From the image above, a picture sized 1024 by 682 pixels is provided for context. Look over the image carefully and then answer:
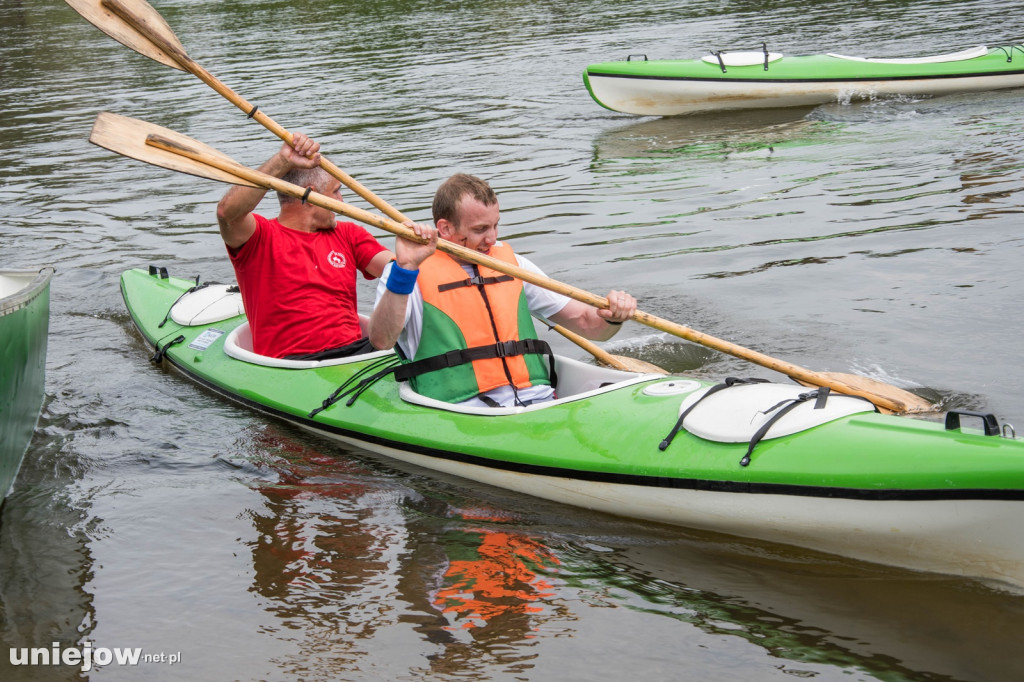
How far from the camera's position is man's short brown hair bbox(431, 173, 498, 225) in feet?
13.3

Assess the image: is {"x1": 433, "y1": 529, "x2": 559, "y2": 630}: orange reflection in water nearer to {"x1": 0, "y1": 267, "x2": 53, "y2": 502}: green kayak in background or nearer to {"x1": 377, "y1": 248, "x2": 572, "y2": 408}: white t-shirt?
{"x1": 377, "y1": 248, "x2": 572, "y2": 408}: white t-shirt

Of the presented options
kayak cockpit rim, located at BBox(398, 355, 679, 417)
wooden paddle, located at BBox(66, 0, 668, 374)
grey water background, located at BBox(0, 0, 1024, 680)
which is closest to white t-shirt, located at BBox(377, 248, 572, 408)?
kayak cockpit rim, located at BBox(398, 355, 679, 417)

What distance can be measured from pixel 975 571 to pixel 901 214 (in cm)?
481

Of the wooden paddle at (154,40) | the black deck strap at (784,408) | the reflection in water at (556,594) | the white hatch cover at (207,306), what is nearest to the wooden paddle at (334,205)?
the wooden paddle at (154,40)

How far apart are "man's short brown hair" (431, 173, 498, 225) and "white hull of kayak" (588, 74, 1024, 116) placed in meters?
8.04

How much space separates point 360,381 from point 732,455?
1.88 m

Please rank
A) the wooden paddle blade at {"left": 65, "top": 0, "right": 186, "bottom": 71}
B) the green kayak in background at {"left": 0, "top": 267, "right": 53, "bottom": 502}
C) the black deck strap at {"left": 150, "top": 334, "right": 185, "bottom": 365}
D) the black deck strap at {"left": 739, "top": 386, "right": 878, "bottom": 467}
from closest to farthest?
the black deck strap at {"left": 739, "top": 386, "right": 878, "bottom": 467} < the green kayak in background at {"left": 0, "top": 267, "right": 53, "bottom": 502} < the wooden paddle blade at {"left": 65, "top": 0, "right": 186, "bottom": 71} < the black deck strap at {"left": 150, "top": 334, "right": 185, "bottom": 365}

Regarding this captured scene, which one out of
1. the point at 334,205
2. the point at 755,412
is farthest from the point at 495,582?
the point at 334,205

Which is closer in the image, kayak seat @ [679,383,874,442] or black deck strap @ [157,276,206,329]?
kayak seat @ [679,383,874,442]

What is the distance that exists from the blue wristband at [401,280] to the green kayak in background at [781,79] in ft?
27.6

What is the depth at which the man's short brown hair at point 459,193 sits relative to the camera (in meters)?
4.05

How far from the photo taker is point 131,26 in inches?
208

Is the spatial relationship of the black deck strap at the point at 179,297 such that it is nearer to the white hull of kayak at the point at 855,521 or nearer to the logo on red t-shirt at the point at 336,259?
the logo on red t-shirt at the point at 336,259

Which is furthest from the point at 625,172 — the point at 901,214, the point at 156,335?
the point at 156,335
